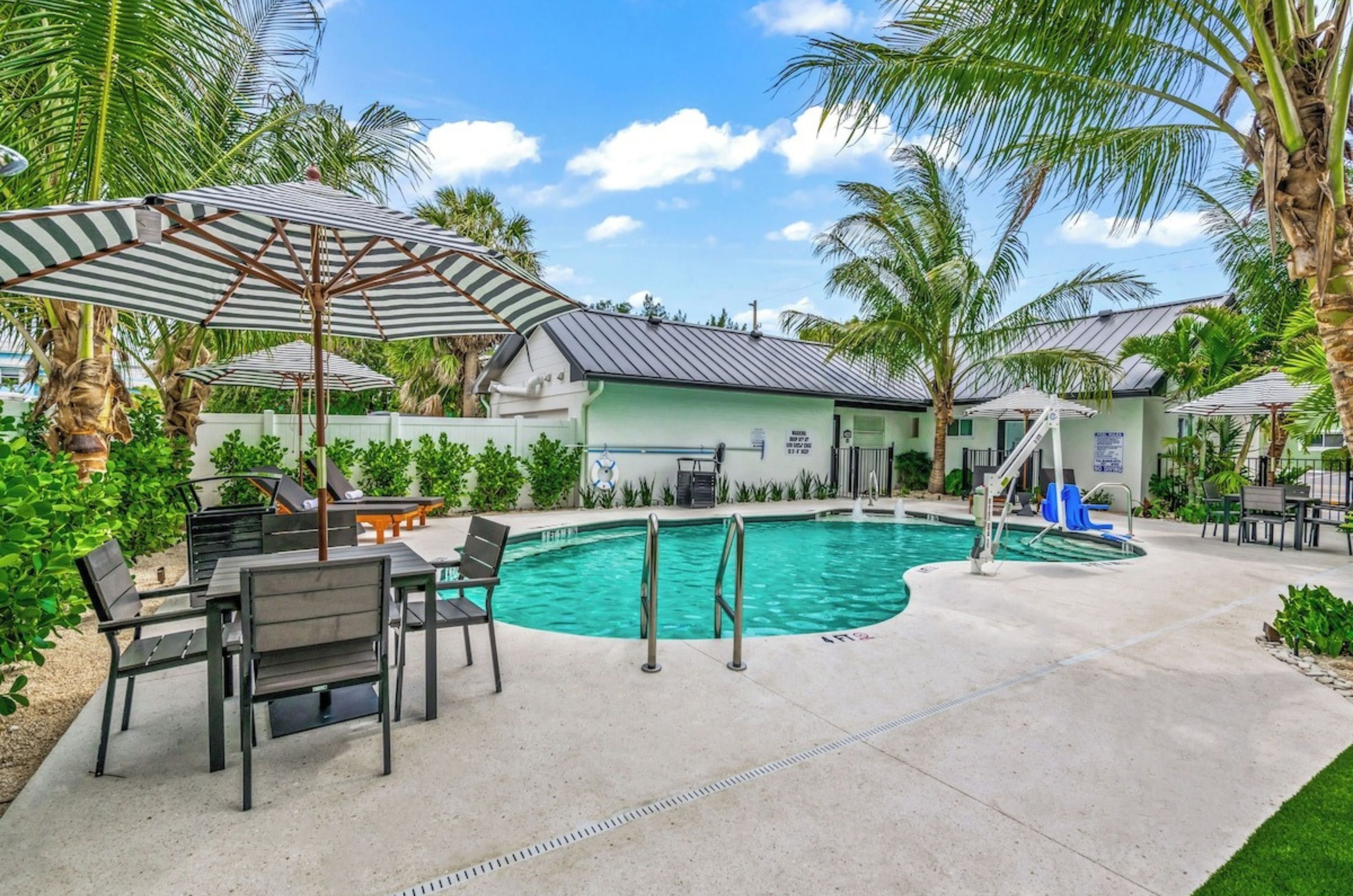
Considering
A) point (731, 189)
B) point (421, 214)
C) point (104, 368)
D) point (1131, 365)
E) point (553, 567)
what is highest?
point (731, 189)

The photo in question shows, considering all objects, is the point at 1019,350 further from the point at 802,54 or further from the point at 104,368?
the point at 104,368

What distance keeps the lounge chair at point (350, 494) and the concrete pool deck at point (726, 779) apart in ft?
18.8

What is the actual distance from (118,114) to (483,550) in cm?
406

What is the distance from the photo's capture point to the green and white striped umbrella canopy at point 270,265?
2938 millimetres

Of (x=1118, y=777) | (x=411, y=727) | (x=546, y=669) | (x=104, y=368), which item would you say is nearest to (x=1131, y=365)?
(x=1118, y=777)

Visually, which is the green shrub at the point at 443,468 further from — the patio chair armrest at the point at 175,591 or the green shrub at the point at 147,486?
the patio chair armrest at the point at 175,591

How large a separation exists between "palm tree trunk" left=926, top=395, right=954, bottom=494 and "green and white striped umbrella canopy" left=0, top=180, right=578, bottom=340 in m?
13.4

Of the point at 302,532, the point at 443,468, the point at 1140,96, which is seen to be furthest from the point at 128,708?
the point at 443,468

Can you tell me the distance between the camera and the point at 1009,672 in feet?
14.5

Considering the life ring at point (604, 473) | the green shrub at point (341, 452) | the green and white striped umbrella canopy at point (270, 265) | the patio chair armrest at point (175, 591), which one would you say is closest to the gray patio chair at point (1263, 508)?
the life ring at point (604, 473)

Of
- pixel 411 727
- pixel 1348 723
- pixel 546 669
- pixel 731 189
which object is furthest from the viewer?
pixel 731 189

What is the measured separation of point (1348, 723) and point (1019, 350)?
13.9 meters

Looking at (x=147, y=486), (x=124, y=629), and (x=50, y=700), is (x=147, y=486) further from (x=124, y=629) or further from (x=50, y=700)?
(x=124, y=629)

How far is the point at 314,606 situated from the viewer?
2914mm
